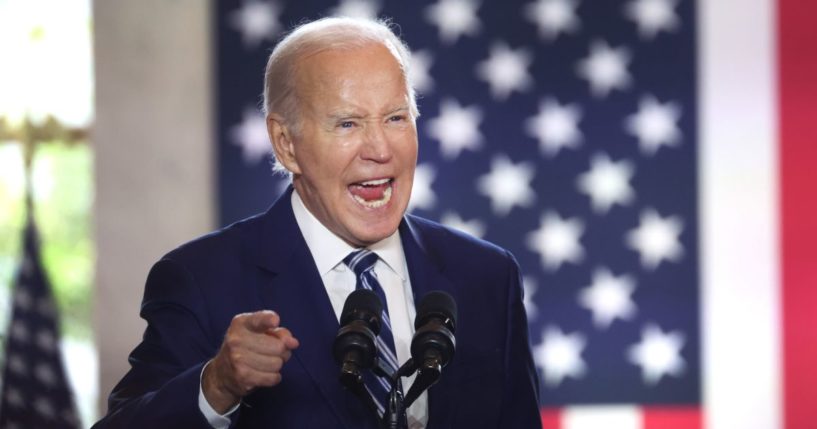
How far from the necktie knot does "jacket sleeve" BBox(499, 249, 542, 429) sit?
0.90ft

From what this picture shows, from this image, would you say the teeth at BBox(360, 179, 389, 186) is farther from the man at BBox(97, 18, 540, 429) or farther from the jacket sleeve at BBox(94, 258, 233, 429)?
the jacket sleeve at BBox(94, 258, 233, 429)

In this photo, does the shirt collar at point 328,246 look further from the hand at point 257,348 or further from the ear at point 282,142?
the hand at point 257,348

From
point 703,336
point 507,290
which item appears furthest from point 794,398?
point 507,290

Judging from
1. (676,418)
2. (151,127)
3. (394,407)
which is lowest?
(676,418)

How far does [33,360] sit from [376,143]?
2924 mm

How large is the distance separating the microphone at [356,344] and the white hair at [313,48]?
21.9 inches

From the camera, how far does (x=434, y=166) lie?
4.18 meters

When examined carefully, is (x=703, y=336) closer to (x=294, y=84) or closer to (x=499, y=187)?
(x=499, y=187)

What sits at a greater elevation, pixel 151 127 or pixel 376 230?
pixel 151 127

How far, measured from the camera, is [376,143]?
1.87 m

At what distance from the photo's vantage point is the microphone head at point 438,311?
1.50m

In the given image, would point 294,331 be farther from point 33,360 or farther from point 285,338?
point 33,360

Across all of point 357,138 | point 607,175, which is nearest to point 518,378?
point 357,138

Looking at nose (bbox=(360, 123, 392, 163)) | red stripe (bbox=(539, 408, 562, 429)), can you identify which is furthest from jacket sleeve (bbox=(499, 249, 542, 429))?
red stripe (bbox=(539, 408, 562, 429))
